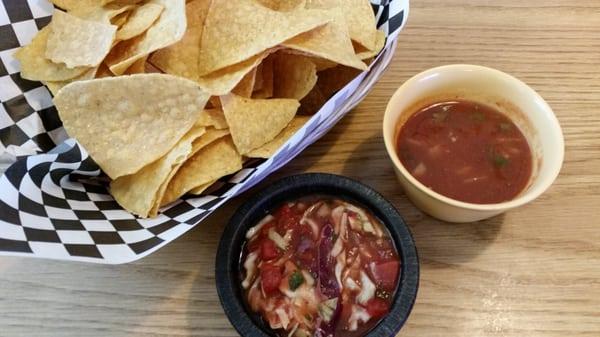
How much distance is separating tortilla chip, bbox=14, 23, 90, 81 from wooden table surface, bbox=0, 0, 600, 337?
18.7 inches

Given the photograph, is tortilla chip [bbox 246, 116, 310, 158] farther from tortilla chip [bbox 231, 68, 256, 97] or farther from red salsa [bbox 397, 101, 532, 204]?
red salsa [bbox 397, 101, 532, 204]

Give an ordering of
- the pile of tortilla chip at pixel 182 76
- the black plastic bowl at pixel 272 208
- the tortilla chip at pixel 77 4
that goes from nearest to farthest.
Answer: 1. the black plastic bowl at pixel 272 208
2. the pile of tortilla chip at pixel 182 76
3. the tortilla chip at pixel 77 4

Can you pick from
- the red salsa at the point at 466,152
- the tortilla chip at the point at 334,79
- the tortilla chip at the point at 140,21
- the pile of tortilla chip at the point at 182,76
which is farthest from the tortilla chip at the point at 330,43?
the tortilla chip at the point at 140,21

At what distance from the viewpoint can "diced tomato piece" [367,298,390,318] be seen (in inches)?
46.6

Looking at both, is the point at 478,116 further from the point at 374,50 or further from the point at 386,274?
the point at 386,274

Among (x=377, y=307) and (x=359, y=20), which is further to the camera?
(x=359, y=20)

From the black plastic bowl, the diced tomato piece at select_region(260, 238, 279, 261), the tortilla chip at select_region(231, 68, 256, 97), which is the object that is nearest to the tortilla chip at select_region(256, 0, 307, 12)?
the tortilla chip at select_region(231, 68, 256, 97)

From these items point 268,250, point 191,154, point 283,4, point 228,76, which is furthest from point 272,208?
point 283,4

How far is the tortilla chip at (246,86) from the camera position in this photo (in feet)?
4.57

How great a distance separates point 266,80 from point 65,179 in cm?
57

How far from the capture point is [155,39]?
1.34m

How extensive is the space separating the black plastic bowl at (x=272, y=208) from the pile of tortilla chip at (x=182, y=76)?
0.11 metres

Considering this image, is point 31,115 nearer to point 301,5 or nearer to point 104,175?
point 104,175

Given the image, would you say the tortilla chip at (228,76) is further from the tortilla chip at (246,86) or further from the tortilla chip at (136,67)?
the tortilla chip at (136,67)
